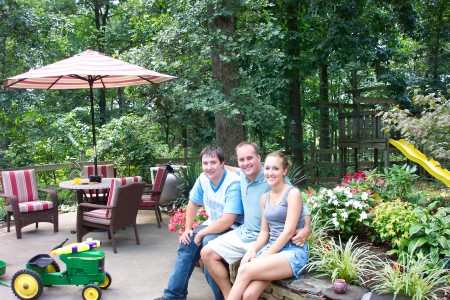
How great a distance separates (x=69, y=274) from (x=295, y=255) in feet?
6.45

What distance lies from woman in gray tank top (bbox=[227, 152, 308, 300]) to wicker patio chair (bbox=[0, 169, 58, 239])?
4026 millimetres

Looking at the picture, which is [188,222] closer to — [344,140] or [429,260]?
[429,260]

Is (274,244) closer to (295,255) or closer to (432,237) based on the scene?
(295,255)

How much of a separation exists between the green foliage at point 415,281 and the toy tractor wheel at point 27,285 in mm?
2648

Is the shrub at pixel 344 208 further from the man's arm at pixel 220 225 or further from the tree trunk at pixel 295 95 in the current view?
the tree trunk at pixel 295 95

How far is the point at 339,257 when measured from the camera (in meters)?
3.40

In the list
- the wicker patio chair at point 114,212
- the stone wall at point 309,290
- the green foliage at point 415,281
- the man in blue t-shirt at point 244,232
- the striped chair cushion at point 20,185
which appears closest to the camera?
the green foliage at point 415,281

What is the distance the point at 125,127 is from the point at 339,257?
6542mm

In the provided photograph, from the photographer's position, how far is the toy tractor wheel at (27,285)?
3.82 metres

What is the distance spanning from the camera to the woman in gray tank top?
3039 mm

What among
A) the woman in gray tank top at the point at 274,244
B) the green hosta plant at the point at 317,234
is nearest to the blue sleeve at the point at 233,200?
the woman in gray tank top at the point at 274,244

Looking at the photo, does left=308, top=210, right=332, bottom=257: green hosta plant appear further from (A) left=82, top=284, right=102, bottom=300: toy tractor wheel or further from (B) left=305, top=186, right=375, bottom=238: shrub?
(A) left=82, top=284, right=102, bottom=300: toy tractor wheel

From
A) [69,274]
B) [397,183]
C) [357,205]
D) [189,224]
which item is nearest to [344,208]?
[357,205]

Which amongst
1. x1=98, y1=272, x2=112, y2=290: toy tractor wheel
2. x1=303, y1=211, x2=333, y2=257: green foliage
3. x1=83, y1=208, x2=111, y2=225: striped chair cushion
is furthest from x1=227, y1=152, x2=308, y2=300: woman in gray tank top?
x1=83, y1=208, x2=111, y2=225: striped chair cushion
